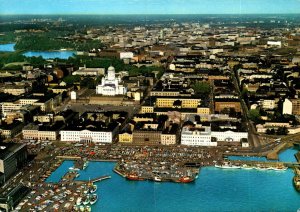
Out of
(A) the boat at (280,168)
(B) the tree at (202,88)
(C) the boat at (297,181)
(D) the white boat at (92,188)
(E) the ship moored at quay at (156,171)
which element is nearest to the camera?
(D) the white boat at (92,188)

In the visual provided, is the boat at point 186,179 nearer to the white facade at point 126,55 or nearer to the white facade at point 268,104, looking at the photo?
the white facade at point 268,104

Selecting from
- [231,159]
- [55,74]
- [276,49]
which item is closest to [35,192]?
[231,159]

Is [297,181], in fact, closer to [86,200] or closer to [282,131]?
[282,131]

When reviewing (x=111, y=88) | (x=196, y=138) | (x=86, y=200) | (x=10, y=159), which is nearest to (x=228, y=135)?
(x=196, y=138)

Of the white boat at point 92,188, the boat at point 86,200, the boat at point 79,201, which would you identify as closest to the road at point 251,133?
the white boat at point 92,188

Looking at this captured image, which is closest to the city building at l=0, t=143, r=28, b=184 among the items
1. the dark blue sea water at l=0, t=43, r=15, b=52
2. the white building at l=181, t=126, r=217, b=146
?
the white building at l=181, t=126, r=217, b=146

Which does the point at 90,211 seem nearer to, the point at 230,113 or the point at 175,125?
the point at 175,125

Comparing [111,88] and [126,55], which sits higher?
[126,55]

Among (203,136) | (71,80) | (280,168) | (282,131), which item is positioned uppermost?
(71,80)
